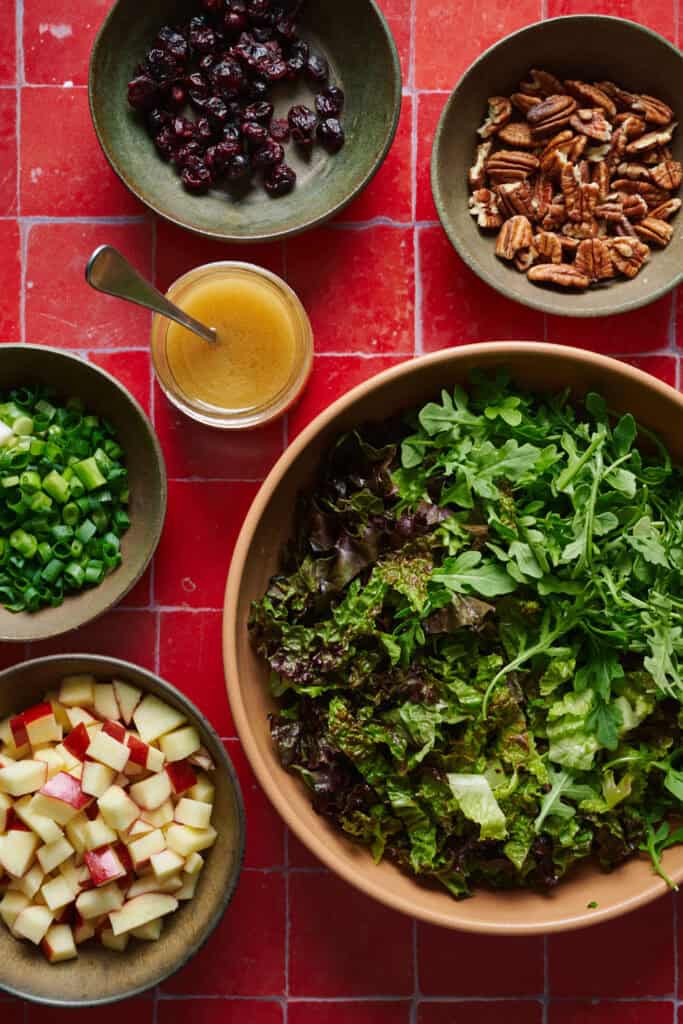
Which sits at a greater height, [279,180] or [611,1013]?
[279,180]

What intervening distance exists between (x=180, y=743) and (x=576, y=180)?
1.05 metres

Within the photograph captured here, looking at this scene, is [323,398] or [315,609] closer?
[315,609]

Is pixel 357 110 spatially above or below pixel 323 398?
above

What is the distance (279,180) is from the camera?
1570 millimetres

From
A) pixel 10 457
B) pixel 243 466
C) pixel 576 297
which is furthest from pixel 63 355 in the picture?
pixel 576 297

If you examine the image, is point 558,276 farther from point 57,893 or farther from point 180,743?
point 57,893

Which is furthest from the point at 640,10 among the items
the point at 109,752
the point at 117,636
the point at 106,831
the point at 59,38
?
the point at 106,831

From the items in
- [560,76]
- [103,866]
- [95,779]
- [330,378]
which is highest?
[560,76]

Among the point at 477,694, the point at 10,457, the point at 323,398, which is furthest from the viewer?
the point at 323,398

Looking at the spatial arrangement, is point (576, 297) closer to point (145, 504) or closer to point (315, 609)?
point (315, 609)

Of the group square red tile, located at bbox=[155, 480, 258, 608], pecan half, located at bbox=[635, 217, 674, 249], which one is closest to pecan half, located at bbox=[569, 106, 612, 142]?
pecan half, located at bbox=[635, 217, 674, 249]

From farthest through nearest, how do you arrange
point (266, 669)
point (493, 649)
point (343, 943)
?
point (343, 943), point (266, 669), point (493, 649)

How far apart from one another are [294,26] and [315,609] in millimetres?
910

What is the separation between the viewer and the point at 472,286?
5.37 ft
